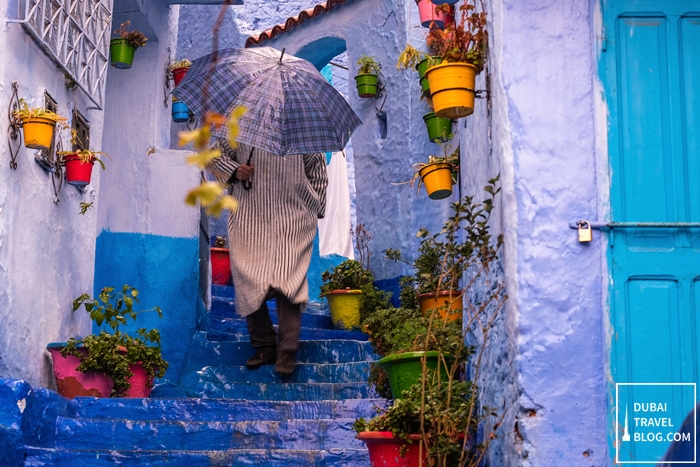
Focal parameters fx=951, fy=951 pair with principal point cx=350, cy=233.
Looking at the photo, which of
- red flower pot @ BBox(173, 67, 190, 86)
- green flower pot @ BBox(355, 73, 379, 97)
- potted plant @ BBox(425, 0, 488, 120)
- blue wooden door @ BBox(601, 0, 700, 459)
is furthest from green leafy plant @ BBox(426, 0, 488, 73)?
green flower pot @ BBox(355, 73, 379, 97)

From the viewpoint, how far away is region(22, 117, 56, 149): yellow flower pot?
532cm

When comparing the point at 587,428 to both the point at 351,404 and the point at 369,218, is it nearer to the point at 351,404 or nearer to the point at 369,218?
the point at 351,404

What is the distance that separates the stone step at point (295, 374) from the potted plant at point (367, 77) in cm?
422

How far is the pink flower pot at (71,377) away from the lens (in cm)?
592

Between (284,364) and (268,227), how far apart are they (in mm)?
956

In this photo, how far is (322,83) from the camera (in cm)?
672

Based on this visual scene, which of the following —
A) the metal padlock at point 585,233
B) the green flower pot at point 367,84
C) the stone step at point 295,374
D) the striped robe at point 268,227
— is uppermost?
the green flower pot at point 367,84

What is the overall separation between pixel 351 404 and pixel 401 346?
670mm

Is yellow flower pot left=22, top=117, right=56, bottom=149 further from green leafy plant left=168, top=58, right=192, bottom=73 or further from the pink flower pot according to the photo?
green leafy plant left=168, top=58, right=192, bottom=73

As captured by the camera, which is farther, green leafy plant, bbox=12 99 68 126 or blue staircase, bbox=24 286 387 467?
green leafy plant, bbox=12 99 68 126

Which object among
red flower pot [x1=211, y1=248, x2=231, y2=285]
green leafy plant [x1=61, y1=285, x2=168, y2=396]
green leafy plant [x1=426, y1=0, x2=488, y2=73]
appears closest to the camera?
green leafy plant [x1=426, y1=0, x2=488, y2=73]

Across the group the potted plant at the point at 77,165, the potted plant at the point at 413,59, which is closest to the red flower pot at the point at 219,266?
the potted plant at the point at 413,59

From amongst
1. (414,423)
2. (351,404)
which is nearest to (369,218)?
(351,404)

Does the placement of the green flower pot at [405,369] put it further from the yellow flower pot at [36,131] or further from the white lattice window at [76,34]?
the white lattice window at [76,34]
